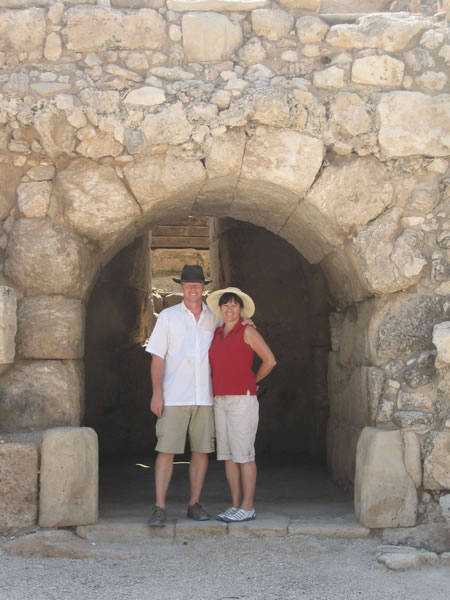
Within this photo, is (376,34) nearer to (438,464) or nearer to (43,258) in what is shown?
(43,258)

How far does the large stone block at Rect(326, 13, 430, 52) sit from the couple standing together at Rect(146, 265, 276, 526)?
1688 mm

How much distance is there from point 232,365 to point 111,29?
2.16 metres

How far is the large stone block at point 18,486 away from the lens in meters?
3.93

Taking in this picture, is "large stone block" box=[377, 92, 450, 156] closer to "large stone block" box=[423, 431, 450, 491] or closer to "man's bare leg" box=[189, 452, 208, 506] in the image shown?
"large stone block" box=[423, 431, 450, 491]

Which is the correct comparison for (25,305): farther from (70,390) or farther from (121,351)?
(121,351)

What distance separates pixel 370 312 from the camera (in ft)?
14.8

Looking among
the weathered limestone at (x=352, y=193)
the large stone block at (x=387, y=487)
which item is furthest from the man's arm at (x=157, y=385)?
the weathered limestone at (x=352, y=193)

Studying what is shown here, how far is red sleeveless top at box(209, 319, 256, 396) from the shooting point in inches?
168

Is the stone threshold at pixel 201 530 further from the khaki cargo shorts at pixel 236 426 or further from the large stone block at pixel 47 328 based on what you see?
the large stone block at pixel 47 328

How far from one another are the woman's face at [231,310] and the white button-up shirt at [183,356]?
0.58 ft

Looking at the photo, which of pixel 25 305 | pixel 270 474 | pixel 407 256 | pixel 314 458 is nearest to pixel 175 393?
pixel 25 305

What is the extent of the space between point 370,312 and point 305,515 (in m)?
1.32

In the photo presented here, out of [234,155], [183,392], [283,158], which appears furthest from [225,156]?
[183,392]

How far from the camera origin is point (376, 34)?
4434 millimetres
